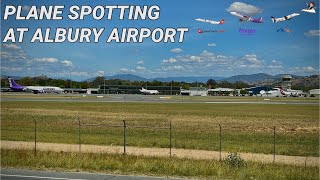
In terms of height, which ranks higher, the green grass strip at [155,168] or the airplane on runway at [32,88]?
the airplane on runway at [32,88]

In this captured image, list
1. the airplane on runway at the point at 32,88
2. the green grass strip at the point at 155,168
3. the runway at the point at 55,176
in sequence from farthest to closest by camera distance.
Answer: the airplane on runway at the point at 32,88 → the green grass strip at the point at 155,168 → the runway at the point at 55,176

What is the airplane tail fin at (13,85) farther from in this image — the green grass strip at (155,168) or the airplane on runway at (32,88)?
the green grass strip at (155,168)

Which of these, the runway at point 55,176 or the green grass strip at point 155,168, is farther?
the green grass strip at point 155,168

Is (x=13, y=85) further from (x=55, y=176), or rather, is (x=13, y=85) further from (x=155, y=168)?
(x=55, y=176)

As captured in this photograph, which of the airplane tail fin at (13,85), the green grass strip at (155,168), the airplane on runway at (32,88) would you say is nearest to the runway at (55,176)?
the green grass strip at (155,168)

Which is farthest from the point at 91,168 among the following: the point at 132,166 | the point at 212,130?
the point at 212,130

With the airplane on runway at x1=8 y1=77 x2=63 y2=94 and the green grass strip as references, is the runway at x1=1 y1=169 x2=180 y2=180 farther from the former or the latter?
the airplane on runway at x1=8 y1=77 x2=63 y2=94

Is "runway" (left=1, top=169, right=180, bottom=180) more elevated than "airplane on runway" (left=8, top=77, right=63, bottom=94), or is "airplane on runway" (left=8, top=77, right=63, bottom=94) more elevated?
"airplane on runway" (left=8, top=77, right=63, bottom=94)

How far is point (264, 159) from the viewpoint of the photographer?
25078 mm

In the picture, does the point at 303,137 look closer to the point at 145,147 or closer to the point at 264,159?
the point at 264,159

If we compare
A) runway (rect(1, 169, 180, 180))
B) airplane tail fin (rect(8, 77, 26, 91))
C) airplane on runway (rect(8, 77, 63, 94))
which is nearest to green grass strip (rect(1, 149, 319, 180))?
runway (rect(1, 169, 180, 180))

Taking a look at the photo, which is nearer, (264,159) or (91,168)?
(91,168)

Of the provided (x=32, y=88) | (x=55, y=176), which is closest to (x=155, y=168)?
(x=55, y=176)

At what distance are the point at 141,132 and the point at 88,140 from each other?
23.0ft
